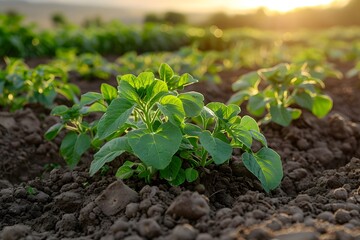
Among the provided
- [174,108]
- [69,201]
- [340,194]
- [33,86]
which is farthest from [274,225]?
[33,86]

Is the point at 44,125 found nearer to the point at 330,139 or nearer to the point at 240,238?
the point at 330,139

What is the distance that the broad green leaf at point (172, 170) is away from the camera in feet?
8.20

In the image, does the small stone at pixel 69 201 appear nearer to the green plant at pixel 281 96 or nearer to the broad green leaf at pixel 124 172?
the broad green leaf at pixel 124 172

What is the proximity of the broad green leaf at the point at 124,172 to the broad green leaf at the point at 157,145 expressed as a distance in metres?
0.25

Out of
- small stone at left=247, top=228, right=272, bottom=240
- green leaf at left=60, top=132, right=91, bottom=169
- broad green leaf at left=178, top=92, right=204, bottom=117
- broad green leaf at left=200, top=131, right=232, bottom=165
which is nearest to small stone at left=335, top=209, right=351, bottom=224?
small stone at left=247, top=228, right=272, bottom=240

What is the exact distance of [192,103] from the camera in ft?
8.36

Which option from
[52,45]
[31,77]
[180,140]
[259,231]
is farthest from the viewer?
[52,45]

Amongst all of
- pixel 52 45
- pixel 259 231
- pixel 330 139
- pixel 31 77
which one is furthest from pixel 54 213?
pixel 52 45

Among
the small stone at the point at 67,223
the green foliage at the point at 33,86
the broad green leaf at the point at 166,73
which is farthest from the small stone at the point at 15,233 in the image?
the green foliage at the point at 33,86

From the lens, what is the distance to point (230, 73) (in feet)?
23.4

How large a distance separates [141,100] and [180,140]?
11.6 inches

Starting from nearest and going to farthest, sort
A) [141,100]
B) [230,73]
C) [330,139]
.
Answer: [141,100] < [330,139] < [230,73]

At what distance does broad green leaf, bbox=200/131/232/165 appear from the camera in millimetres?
2392

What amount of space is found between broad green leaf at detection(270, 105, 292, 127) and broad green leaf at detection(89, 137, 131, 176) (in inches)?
58.5
